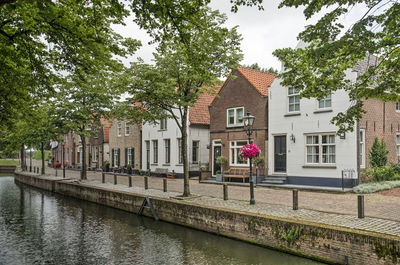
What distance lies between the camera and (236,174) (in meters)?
21.1

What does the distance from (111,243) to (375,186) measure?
482 inches

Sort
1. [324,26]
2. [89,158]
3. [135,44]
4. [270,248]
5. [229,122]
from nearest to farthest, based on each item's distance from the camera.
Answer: [324,26] < [270,248] < [135,44] < [229,122] < [89,158]

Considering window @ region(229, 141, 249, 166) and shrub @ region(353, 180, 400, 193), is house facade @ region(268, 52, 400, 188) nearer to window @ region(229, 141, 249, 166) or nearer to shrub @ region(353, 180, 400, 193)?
shrub @ region(353, 180, 400, 193)

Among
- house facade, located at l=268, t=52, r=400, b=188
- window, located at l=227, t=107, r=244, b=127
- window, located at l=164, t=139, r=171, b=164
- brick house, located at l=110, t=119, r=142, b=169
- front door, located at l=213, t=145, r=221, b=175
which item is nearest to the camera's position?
house facade, located at l=268, t=52, r=400, b=188

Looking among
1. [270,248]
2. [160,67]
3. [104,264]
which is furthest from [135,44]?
[270,248]

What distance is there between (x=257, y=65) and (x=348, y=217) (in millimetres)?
37636

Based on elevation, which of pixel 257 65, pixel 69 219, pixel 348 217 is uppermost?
pixel 257 65

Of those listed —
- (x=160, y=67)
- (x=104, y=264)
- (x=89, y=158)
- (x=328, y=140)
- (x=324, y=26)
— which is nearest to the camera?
(x=324, y=26)

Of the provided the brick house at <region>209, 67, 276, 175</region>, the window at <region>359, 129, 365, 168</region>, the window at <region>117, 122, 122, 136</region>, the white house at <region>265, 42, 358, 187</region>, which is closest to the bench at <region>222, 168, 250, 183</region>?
the brick house at <region>209, 67, 276, 175</region>

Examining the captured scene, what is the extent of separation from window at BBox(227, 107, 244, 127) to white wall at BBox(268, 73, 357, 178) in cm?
232

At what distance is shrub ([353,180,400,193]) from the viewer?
49.8 feet

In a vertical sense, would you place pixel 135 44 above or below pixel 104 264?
above

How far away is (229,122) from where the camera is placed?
74.2 ft

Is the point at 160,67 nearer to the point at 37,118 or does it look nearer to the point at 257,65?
the point at 37,118
